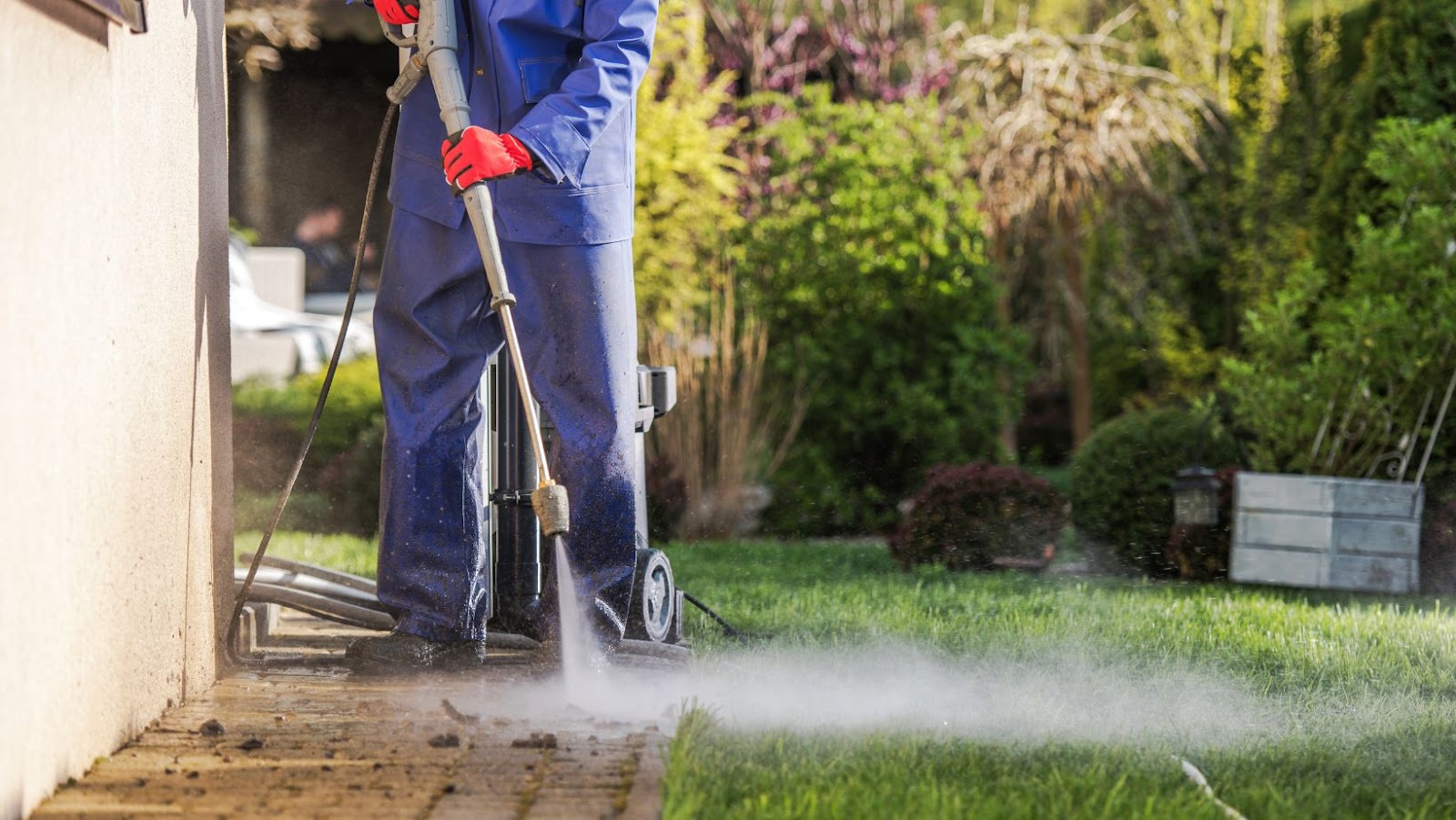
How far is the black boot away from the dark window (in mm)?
1183

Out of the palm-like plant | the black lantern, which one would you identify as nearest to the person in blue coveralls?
the black lantern

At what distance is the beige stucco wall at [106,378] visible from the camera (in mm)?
1789

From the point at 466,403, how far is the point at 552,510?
410 mm

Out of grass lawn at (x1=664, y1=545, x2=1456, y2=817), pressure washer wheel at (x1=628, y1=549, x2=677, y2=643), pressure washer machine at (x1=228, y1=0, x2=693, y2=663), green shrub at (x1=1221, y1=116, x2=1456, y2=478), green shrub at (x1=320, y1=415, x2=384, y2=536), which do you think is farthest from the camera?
green shrub at (x1=320, y1=415, x2=384, y2=536)

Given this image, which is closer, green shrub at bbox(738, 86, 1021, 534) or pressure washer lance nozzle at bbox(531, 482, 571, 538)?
pressure washer lance nozzle at bbox(531, 482, 571, 538)

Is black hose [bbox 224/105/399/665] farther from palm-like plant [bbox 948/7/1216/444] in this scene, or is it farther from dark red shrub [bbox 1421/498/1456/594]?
palm-like plant [bbox 948/7/1216/444]

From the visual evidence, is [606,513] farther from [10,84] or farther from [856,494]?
[856,494]

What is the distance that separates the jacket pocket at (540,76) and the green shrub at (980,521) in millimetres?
2641

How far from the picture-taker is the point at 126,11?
2.19m

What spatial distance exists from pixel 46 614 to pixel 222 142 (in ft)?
4.01

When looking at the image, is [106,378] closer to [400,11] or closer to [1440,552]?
[400,11]

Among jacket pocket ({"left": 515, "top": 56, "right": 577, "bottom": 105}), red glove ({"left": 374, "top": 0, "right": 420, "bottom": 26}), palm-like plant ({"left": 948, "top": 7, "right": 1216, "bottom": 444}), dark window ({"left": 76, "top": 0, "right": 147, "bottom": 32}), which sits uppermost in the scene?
palm-like plant ({"left": 948, "top": 7, "right": 1216, "bottom": 444})

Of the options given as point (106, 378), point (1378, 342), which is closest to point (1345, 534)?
point (1378, 342)

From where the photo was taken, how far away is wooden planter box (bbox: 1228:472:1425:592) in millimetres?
4660
